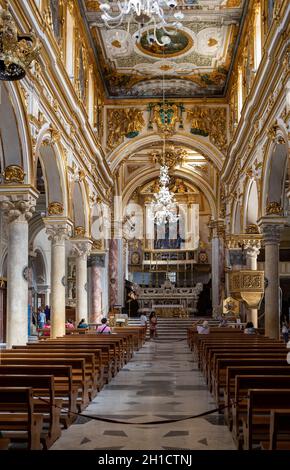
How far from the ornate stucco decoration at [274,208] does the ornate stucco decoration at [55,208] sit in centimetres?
598

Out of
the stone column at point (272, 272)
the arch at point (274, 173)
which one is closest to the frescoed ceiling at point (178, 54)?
the arch at point (274, 173)

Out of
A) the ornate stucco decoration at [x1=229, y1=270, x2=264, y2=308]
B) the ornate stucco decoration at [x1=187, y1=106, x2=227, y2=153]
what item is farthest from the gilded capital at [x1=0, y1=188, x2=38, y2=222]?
the ornate stucco decoration at [x1=187, y1=106, x2=227, y2=153]

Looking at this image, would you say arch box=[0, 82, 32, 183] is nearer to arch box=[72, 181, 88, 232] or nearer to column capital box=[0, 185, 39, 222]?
column capital box=[0, 185, 39, 222]

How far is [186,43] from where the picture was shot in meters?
23.0

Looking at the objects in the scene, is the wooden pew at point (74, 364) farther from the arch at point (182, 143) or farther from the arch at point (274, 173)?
the arch at point (182, 143)

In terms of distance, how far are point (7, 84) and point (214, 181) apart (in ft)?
77.8

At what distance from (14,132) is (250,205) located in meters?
11.5

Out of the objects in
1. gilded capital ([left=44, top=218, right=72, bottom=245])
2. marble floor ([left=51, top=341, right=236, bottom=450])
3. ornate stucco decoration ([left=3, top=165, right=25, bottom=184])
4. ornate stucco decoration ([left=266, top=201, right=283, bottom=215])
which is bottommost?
marble floor ([left=51, top=341, right=236, bottom=450])

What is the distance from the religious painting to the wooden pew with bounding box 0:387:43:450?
18.1 metres

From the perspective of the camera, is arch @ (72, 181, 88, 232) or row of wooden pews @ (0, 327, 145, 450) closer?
row of wooden pews @ (0, 327, 145, 450)

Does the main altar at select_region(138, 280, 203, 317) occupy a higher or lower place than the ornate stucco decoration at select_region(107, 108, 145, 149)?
lower

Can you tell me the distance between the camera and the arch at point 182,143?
28.1 metres

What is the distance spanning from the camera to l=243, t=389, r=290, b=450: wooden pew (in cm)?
574

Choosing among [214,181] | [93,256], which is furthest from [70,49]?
[214,181]
